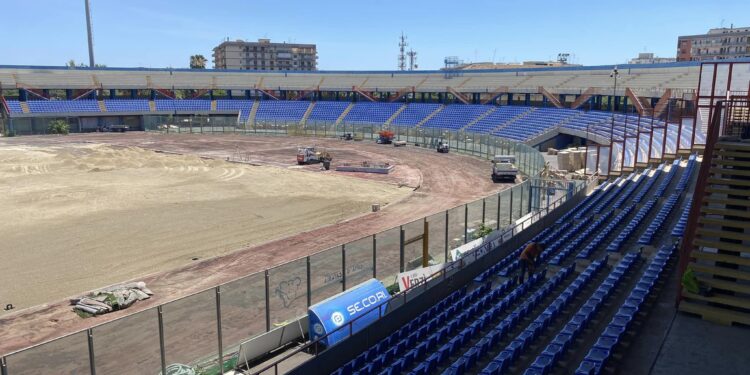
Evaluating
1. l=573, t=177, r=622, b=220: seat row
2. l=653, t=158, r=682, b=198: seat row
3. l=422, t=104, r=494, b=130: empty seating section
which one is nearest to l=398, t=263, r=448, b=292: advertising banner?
l=573, t=177, r=622, b=220: seat row

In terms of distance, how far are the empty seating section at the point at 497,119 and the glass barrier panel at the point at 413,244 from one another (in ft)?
182

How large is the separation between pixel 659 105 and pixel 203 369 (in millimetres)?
52744

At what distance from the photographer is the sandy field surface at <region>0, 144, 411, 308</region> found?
952 inches

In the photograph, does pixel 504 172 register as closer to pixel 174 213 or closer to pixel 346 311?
pixel 174 213

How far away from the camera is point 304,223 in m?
32.2

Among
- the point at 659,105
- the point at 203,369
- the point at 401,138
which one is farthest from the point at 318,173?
the point at 203,369

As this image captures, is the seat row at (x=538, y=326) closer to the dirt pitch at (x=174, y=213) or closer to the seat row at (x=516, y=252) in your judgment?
the seat row at (x=516, y=252)

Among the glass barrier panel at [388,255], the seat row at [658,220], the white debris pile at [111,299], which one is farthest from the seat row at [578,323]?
the white debris pile at [111,299]

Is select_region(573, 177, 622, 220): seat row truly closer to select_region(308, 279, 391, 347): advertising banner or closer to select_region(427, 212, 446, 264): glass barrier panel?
select_region(427, 212, 446, 264): glass barrier panel

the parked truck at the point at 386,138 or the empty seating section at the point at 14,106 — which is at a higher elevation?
the empty seating section at the point at 14,106

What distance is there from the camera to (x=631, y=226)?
22859 millimetres

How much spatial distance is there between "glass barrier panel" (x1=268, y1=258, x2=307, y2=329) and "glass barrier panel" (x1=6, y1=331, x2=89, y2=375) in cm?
511

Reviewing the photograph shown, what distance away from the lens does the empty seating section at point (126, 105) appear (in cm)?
9138

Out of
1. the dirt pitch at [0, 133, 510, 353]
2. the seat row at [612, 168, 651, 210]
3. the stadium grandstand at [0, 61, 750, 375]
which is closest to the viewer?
the stadium grandstand at [0, 61, 750, 375]
